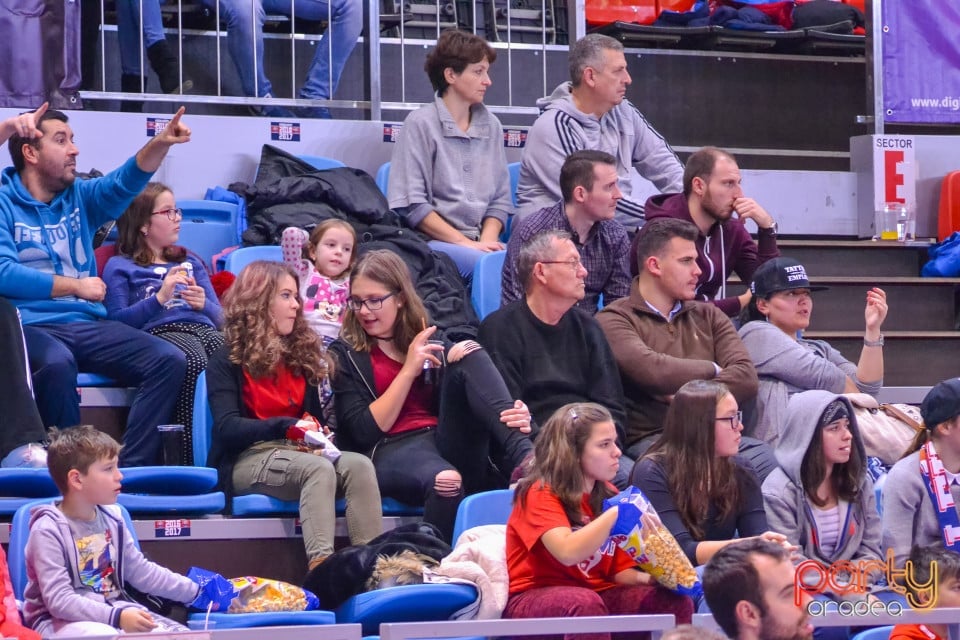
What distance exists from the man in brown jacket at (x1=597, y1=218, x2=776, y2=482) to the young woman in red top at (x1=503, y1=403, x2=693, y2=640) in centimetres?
89

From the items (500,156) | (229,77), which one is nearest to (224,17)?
(229,77)

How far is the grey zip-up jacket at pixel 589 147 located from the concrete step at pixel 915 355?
0.98 m

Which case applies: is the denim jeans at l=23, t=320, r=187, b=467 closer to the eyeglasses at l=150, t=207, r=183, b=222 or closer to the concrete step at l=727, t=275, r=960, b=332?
the eyeglasses at l=150, t=207, r=183, b=222

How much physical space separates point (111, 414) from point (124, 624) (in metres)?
1.43

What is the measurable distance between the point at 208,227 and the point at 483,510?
2.26 m

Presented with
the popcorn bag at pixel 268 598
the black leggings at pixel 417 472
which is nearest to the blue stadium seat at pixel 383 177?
the black leggings at pixel 417 472

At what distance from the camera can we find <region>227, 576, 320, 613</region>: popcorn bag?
11.6 ft

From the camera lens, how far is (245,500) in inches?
162

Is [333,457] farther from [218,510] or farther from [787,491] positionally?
[787,491]

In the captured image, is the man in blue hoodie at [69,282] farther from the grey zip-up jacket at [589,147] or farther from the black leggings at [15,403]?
the grey zip-up jacket at [589,147]

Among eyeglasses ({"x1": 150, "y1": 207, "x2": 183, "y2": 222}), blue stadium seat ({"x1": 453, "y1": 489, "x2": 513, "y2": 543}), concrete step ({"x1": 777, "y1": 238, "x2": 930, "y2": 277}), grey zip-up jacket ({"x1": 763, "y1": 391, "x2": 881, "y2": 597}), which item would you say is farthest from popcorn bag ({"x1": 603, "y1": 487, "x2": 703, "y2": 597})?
concrete step ({"x1": 777, "y1": 238, "x2": 930, "y2": 277})

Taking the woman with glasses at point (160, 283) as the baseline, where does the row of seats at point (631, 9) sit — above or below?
above

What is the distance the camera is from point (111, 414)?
466 centimetres

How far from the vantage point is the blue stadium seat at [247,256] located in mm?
5289
